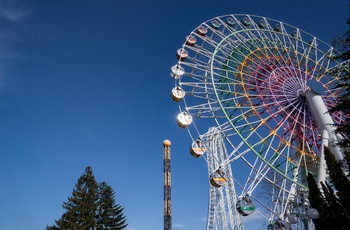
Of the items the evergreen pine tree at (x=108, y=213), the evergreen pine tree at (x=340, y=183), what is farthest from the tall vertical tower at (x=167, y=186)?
the evergreen pine tree at (x=340, y=183)

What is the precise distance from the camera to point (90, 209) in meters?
31.2

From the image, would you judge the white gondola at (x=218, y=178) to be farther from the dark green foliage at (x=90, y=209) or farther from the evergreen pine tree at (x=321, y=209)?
the dark green foliage at (x=90, y=209)

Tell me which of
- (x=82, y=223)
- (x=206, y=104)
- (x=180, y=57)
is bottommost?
(x=82, y=223)

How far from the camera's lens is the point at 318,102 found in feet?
63.2

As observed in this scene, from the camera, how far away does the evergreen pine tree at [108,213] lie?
31.8m

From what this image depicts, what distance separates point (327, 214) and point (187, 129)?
9757 millimetres

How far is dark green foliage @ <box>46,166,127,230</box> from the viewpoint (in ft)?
97.7

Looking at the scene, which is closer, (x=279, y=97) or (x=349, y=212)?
(x=349, y=212)

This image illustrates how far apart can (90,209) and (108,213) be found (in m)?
2.11

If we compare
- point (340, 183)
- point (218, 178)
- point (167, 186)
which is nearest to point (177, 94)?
point (218, 178)

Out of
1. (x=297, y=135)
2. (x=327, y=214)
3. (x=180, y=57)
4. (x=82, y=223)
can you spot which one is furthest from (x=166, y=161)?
(x=327, y=214)

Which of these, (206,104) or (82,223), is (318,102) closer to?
(206,104)

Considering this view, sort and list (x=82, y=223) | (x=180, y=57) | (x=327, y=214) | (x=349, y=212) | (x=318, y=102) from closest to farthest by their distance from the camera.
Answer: (x=349, y=212), (x=327, y=214), (x=318, y=102), (x=180, y=57), (x=82, y=223)

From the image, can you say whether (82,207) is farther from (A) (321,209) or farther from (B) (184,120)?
(A) (321,209)
